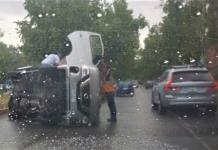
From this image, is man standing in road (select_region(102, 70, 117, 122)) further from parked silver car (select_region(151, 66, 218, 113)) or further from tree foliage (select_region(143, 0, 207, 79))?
tree foliage (select_region(143, 0, 207, 79))

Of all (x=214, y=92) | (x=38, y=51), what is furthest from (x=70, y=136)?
(x=38, y=51)

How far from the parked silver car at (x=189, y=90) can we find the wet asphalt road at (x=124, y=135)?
775 millimetres

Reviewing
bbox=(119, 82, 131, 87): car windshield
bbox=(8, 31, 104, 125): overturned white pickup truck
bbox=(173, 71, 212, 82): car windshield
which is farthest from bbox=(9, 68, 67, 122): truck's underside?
bbox=(119, 82, 131, 87): car windshield

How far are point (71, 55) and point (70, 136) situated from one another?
19.6 ft

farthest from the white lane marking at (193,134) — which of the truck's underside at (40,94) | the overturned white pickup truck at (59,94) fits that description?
the truck's underside at (40,94)

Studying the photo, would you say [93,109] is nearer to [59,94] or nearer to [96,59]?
[59,94]

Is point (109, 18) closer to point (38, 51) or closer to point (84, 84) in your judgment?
point (38, 51)

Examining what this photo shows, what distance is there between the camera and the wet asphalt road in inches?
401

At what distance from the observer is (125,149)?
31.9ft

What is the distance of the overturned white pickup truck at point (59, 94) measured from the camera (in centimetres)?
1343

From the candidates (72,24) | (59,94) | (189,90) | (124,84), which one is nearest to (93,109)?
(59,94)

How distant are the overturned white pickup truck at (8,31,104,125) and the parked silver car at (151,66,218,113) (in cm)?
284

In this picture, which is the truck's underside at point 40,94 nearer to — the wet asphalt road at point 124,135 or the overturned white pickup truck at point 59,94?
the overturned white pickup truck at point 59,94

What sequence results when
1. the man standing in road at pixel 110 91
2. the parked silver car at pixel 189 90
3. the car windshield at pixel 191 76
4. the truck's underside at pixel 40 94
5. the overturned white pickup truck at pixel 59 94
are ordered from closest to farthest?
the overturned white pickup truck at pixel 59 94 < the truck's underside at pixel 40 94 < the man standing in road at pixel 110 91 < the parked silver car at pixel 189 90 < the car windshield at pixel 191 76
